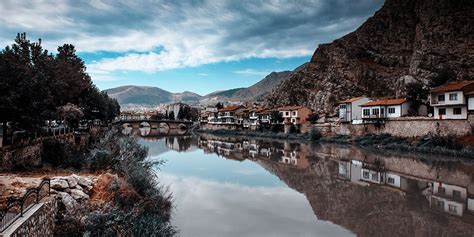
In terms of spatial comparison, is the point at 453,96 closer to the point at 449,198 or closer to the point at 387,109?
the point at 387,109

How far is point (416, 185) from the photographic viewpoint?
25.3 m

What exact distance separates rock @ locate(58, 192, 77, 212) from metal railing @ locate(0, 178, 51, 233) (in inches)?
42.1

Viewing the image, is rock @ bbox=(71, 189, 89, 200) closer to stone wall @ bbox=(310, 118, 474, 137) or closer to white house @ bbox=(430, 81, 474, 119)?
stone wall @ bbox=(310, 118, 474, 137)

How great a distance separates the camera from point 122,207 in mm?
12984

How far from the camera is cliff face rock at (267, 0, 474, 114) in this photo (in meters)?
82.9

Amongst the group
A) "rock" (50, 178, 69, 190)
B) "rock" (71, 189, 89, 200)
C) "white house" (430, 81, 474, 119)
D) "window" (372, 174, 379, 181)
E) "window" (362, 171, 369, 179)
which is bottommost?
"window" (362, 171, 369, 179)

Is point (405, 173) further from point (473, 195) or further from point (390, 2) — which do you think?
point (390, 2)

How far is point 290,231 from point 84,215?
861 cm

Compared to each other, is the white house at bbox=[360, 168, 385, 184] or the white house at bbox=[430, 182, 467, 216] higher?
the white house at bbox=[430, 182, 467, 216]

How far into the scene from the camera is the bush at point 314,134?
2677 inches

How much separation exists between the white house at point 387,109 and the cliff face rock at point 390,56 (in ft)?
66.0

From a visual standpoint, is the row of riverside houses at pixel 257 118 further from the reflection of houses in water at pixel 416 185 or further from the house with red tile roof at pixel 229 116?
the reflection of houses in water at pixel 416 185

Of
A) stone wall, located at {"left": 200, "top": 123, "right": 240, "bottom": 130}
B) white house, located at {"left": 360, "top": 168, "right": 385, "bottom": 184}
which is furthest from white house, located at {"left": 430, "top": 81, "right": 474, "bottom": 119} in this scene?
stone wall, located at {"left": 200, "top": 123, "right": 240, "bottom": 130}

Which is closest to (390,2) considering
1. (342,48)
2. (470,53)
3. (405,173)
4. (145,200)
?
(342,48)
